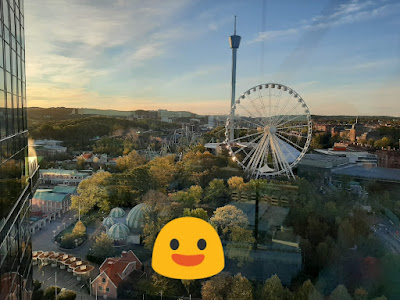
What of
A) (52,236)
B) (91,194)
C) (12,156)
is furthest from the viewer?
(91,194)

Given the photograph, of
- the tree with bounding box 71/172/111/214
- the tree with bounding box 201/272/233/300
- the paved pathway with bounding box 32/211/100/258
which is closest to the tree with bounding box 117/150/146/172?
the tree with bounding box 71/172/111/214

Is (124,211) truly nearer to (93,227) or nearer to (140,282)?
(93,227)

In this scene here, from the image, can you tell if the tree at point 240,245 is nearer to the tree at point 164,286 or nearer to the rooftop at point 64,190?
the tree at point 164,286

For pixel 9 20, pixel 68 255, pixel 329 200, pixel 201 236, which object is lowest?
pixel 68 255

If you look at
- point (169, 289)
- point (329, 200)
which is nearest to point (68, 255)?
point (169, 289)

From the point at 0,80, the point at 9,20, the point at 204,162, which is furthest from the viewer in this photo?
the point at 204,162

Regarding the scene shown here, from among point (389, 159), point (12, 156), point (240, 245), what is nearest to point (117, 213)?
point (240, 245)

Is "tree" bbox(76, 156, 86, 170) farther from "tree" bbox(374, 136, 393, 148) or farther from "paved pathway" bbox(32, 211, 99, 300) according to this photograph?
"tree" bbox(374, 136, 393, 148)

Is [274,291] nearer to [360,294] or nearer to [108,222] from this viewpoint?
[360,294]
